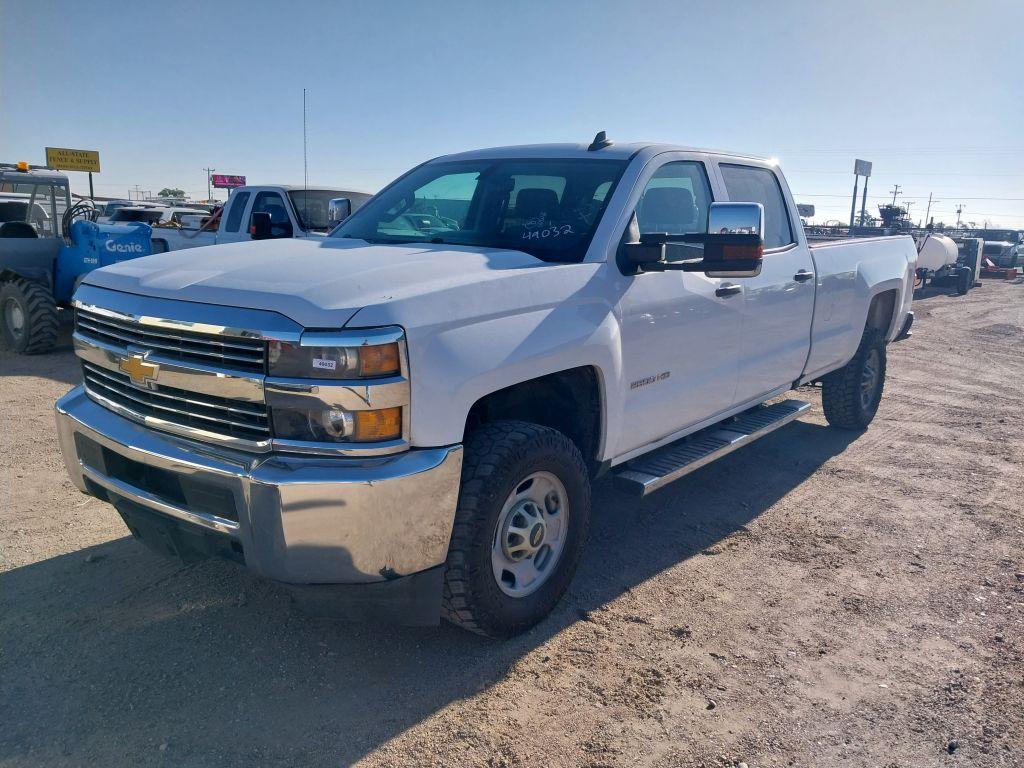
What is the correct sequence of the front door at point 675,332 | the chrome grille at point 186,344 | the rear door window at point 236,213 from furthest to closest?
1. the rear door window at point 236,213
2. the front door at point 675,332
3. the chrome grille at point 186,344

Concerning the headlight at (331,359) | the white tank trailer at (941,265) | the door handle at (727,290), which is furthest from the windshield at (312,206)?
the white tank trailer at (941,265)

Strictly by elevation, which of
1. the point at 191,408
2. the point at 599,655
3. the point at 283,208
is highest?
the point at 283,208

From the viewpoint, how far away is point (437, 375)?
110 inches

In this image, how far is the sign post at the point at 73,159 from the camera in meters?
23.9

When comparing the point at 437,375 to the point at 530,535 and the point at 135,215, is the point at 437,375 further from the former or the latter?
the point at 135,215

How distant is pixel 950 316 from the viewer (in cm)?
1661

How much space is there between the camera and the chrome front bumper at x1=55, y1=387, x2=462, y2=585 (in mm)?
2623

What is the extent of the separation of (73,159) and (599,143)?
85.1ft

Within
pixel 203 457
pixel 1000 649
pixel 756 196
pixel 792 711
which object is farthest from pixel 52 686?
pixel 756 196

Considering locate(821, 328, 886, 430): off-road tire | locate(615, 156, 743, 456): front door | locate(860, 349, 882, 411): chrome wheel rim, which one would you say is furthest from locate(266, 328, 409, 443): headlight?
locate(860, 349, 882, 411): chrome wheel rim

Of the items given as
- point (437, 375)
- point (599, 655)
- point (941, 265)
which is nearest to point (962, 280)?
point (941, 265)

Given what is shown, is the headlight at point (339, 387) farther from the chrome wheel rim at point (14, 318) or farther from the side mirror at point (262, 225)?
the chrome wheel rim at point (14, 318)

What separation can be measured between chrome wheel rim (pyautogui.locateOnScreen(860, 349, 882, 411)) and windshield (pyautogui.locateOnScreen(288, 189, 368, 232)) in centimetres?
672

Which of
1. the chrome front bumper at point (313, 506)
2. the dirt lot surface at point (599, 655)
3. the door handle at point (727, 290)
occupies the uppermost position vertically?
the door handle at point (727, 290)
